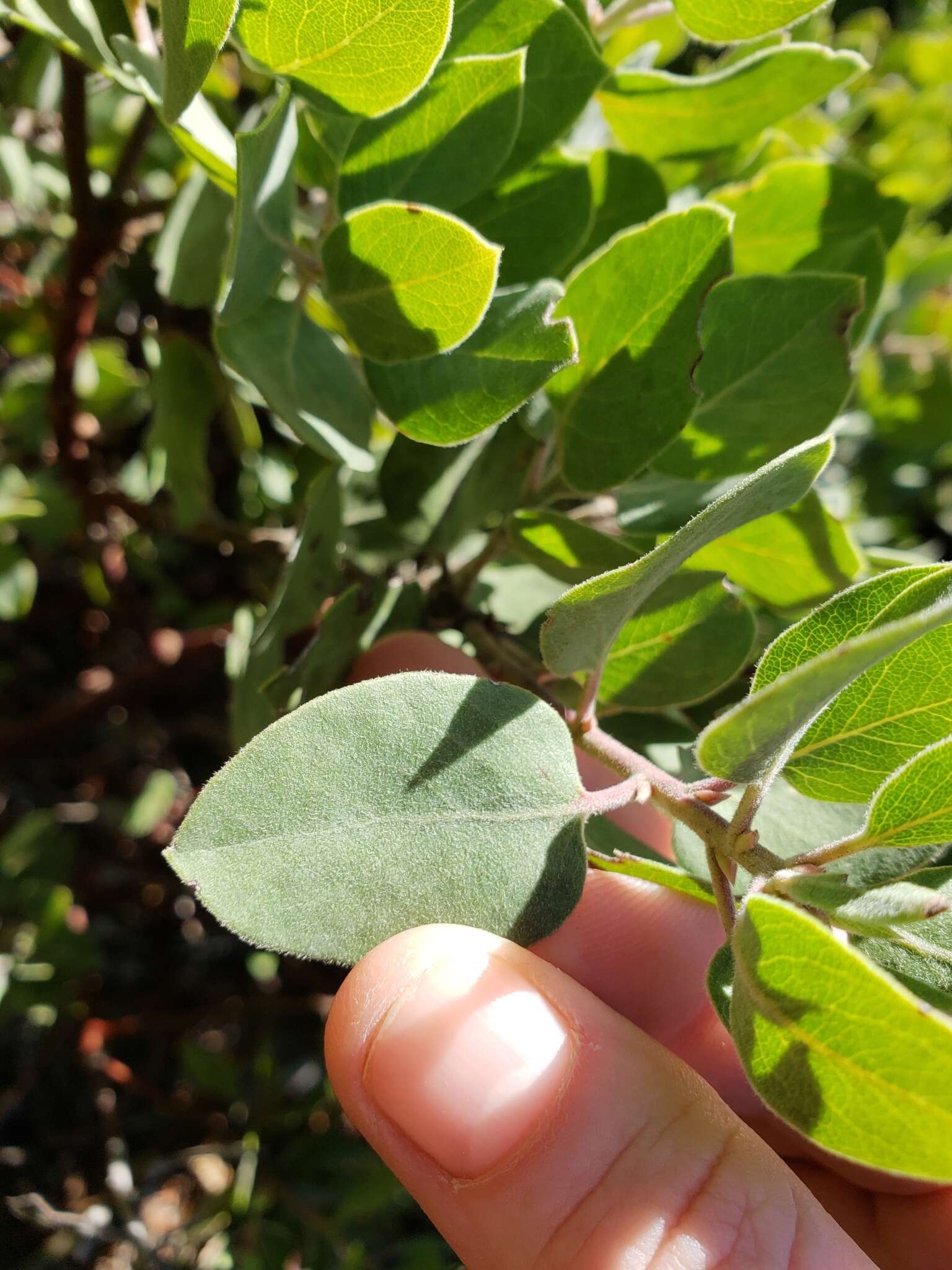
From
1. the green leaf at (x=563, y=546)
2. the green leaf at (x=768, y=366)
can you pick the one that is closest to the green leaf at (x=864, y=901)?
the green leaf at (x=563, y=546)

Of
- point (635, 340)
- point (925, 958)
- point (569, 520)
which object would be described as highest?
point (635, 340)

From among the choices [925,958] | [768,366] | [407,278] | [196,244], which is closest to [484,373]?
[407,278]

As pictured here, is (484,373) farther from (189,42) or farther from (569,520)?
(189,42)

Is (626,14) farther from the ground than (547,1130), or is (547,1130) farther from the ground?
(626,14)

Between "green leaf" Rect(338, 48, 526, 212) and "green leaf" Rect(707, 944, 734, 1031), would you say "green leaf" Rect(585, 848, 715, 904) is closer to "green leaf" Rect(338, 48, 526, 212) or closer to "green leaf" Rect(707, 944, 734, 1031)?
"green leaf" Rect(707, 944, 734, 1031)

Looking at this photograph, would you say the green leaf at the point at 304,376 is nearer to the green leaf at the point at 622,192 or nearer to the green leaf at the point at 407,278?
the green leaf at the point at 407,278

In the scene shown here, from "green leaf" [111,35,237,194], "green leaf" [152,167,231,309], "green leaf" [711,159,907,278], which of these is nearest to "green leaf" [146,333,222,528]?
"green leaf" [152,167,231,309]
